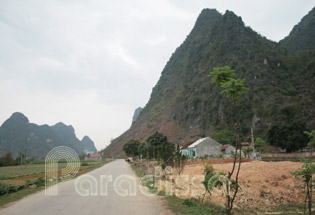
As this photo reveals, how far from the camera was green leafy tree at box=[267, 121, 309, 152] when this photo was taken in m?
39.5

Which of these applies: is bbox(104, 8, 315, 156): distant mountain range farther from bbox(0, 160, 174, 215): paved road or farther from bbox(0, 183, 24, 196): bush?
bbox(0, 183, 24, 196): bush

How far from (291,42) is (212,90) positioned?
47492mm

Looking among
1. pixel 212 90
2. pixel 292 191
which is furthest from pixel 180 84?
pixel 292 191

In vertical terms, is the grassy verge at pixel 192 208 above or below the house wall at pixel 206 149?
below

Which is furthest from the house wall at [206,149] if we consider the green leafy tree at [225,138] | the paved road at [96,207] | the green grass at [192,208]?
the green grass at [192,208]

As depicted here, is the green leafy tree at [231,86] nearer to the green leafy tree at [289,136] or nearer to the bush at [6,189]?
the bush at [6,189]

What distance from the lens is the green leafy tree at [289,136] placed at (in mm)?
39531

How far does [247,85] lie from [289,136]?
3123 cm

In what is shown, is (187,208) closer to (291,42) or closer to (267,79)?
(267,79)

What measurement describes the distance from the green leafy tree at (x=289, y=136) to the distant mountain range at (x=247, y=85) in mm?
9942

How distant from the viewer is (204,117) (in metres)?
80.2
